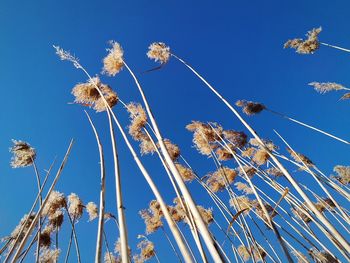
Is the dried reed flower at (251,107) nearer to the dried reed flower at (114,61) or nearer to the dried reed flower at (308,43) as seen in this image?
the dried reed flower at (308,43)

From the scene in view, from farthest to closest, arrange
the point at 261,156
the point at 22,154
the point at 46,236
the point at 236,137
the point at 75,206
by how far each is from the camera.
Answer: the point at 261,156, the point at 236,137, the point at 46,236, the point at 75,206, the point at 22,154

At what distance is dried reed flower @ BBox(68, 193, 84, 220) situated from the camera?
21.7 ft

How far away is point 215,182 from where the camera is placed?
7.72 meters

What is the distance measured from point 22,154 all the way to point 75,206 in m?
2.07

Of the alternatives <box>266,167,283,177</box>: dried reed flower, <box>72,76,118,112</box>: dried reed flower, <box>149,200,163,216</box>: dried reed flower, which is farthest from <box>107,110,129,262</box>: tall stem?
<box>266,167,283,177</box>: dried reed flower

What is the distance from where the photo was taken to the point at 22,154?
5.09 m

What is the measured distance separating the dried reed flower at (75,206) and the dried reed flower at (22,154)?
1.74 meters

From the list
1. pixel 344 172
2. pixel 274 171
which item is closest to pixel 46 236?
pixel 274 171

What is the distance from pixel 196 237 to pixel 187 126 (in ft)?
15.3

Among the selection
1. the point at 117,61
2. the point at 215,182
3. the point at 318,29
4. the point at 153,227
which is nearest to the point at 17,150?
the point at 117,61

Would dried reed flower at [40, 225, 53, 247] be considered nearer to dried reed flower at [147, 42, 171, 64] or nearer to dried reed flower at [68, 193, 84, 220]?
dried reed flower at [68, 193, 84, 220]

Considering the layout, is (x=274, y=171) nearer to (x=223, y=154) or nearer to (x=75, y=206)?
(x=223, y=154)

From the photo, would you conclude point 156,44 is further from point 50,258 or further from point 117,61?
point 50,258

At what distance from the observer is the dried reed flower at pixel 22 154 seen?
16.7 ft
